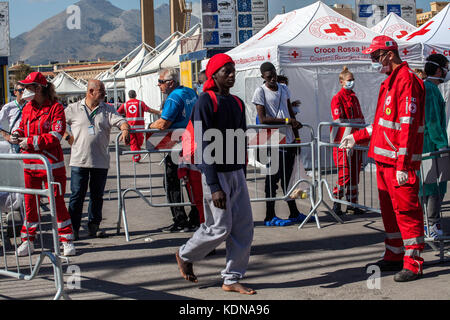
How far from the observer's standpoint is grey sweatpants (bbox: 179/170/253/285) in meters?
4.93

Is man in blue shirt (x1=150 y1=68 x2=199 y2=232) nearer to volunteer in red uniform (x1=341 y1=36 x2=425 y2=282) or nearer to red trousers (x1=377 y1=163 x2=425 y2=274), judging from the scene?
volunteer in red uniform (x1=341 y1=36 x2=425 y2=282)

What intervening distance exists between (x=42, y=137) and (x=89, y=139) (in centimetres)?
88

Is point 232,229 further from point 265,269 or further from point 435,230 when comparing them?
point 435,230

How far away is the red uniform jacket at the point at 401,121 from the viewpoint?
16.7 feet

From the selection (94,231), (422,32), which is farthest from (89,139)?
(422,32)

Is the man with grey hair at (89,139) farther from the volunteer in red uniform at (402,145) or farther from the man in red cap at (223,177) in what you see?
the volunteer in red uniform at (402,145)

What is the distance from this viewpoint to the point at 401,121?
5.13m

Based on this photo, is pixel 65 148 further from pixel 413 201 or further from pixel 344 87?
pixel 413 201

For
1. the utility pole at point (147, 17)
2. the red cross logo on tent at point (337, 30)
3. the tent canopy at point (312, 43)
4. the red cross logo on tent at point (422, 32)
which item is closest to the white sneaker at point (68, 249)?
the tent canopy at point (312, 43)

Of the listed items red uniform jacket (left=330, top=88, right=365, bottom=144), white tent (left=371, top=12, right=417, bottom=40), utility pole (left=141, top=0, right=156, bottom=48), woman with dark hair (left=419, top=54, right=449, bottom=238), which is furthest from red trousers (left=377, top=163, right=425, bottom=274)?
utility pole (left=141, top=0, right=156, bottom=48)

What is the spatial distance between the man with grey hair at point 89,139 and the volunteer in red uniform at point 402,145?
311 cm

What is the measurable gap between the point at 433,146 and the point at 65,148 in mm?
19711

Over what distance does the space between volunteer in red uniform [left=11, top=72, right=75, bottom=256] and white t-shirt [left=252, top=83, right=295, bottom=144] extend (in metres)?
2.65

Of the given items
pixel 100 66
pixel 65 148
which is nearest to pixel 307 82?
pixel 65 148
